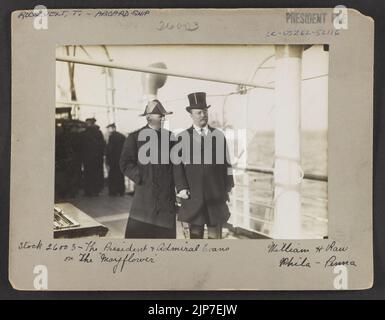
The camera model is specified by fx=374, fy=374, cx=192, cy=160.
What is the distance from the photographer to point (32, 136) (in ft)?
2.89

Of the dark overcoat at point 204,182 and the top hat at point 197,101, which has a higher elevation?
the top hat at point 197,101

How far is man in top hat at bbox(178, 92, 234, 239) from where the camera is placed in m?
0.89

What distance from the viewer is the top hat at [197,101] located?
2.86 ft

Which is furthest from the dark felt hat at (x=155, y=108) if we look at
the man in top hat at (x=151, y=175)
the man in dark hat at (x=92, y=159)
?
the man in dark hat at (x=92, y=159)
